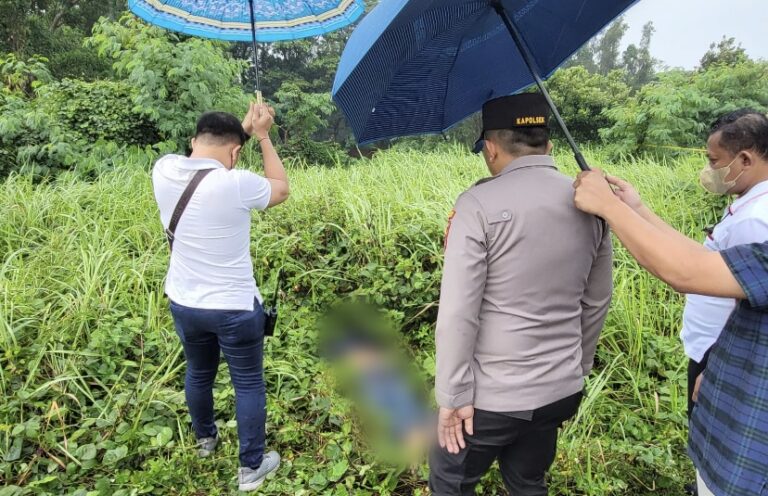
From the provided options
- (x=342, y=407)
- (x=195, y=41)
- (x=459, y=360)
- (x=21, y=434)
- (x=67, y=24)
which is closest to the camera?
(x=459, y=360)

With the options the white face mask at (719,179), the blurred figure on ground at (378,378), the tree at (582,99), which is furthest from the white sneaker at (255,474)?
the tree at (582,99)

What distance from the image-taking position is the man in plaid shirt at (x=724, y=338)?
92 centimetres

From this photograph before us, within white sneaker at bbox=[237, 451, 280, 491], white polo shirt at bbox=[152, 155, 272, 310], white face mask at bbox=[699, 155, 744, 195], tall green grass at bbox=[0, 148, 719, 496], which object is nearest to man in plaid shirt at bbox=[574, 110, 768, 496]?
white face mask at bbox=[699, 155, 744, 195]

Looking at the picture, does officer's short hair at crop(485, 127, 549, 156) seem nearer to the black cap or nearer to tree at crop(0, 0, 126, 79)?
the black cap

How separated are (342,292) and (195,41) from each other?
4.69 meters

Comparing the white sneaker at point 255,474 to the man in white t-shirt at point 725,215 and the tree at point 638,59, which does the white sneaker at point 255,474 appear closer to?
the man in white t-shirt at point 725,215

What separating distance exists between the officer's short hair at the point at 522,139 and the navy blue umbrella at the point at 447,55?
0.08 m

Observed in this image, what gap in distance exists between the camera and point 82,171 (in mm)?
5344

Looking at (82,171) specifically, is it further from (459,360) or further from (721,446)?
(721,446)

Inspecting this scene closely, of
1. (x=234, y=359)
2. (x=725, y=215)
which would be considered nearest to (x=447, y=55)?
(x=725, y=215)

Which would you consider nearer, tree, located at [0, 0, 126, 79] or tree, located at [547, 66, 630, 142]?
tree, located at [547, 66, 630, 142]

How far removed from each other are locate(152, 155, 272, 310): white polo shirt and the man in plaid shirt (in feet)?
4.01

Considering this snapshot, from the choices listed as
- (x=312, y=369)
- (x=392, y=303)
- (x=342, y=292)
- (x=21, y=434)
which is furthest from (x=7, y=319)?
(x=392, y=303)

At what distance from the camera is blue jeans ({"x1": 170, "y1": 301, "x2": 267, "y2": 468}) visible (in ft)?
6.02
